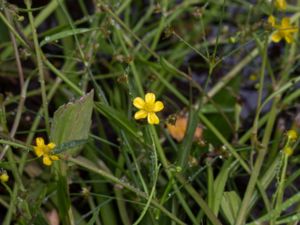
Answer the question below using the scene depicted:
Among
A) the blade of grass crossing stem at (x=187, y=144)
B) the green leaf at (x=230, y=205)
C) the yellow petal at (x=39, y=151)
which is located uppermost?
the yellow petal at (x=39, y=151)

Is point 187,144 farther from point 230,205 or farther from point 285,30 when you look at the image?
point 285,30

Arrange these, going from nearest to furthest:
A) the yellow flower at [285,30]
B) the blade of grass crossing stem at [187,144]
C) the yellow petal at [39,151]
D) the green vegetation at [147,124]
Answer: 1. the yellow petal at [39,151]
2. the green vegetation at [147,124]
3. the blade of grass crossing stem at [187,144]
4. the yellow flower at [285,30]

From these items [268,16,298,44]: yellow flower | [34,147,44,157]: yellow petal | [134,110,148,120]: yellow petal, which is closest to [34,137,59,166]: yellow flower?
[34,147,44,157]: yellow petal

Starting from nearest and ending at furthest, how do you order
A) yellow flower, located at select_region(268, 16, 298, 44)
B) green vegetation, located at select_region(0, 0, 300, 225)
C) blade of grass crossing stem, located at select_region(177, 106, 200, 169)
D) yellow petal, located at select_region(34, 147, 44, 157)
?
yellow petal, located at select_region(34, 147, 44, 157), green vegetation, located at select_region(0, 0, 300, 225), blade of grass crossing stem, located at select_region(177, 106, 200, 169), yellow flower, located at select_region(268, 16, 298, 44)

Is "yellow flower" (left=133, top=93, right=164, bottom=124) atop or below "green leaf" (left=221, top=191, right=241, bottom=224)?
atop

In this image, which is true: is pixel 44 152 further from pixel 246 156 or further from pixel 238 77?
pixel 238 77

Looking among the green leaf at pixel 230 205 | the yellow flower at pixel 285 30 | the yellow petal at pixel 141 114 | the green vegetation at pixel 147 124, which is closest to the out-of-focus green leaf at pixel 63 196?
the green vegetation at pixel 147 124

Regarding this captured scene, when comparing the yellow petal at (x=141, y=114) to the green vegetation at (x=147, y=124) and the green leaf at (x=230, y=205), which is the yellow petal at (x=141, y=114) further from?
the green leaf at (x=230, y=205)

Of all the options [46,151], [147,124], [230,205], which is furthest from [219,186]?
[46,151]

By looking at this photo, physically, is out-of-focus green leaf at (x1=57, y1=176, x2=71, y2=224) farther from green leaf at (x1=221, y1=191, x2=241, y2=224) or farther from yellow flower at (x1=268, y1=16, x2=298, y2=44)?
yellow flower at (x1=268, y1=16, x2=298, y2=44)
